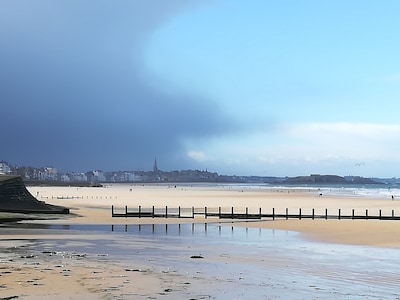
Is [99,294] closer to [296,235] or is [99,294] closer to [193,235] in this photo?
[193,235]

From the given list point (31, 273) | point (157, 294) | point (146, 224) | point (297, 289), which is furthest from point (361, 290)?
point (146, 224)

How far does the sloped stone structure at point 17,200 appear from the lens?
4922 centimetres

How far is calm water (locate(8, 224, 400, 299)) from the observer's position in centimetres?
1642

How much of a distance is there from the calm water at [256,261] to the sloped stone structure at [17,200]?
13.4m

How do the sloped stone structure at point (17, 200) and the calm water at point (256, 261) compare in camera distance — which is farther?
the sloped stone structure at point (17, 200)

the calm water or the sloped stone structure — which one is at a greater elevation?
the sloped stone structure

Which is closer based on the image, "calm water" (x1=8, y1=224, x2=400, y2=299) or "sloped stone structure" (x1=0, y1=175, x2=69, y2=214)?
"calm water" (x1=8, y1=224, x2=400, y2=299)

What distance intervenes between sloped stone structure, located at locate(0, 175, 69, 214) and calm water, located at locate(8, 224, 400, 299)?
13.4 m

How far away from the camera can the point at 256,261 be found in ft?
75.2

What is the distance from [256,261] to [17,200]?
33.9 metres

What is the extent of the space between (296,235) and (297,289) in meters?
20.1

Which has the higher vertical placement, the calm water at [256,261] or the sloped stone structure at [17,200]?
the sloped stone structure at [17,200]

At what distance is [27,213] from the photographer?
159 feet

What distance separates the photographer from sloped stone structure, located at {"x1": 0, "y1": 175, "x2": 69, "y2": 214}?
1938 inches
